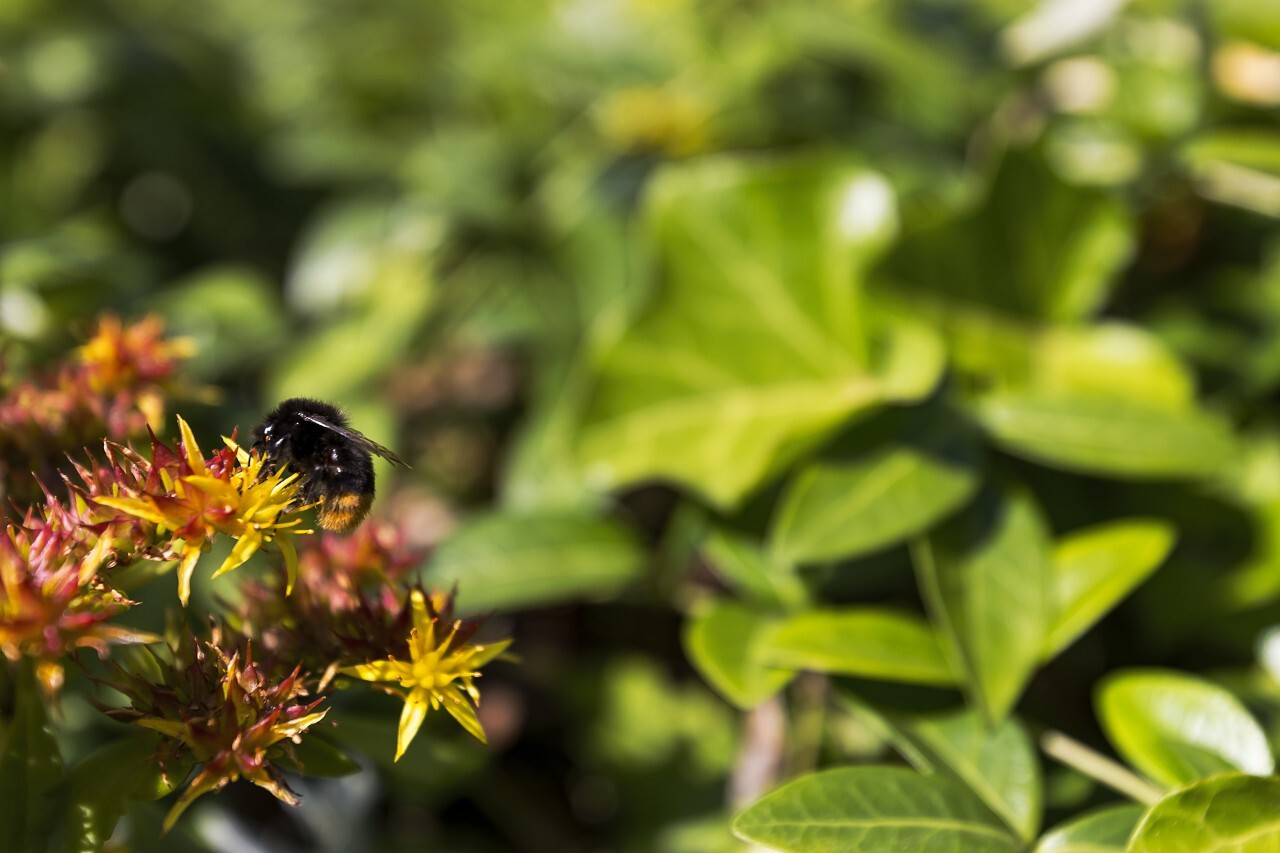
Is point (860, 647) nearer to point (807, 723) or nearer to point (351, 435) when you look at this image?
point (807, 723)

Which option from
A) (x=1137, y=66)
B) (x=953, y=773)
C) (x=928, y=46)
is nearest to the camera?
(x=953, y=773)

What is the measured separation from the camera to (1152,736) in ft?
3.89

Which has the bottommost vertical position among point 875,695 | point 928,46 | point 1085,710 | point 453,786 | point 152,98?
point 453,786

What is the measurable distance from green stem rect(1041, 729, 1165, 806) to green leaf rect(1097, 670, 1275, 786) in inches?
1.0

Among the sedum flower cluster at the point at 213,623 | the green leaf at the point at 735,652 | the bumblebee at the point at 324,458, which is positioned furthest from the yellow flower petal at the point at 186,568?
the green leaf at the point at 735,652

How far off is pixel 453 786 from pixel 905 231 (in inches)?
40.4

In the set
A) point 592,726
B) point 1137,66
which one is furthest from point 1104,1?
point 592,726

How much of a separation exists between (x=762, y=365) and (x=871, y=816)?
727mm

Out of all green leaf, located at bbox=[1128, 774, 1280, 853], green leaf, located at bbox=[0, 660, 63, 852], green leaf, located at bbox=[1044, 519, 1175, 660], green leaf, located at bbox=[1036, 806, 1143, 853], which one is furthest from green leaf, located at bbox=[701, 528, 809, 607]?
green leaf, located at bbox=[0, 660, 63, 852]

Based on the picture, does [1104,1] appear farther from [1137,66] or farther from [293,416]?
[293,416]

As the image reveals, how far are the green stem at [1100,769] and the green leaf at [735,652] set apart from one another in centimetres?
31

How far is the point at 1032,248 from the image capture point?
165 centimetres

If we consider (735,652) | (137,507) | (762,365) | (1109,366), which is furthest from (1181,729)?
(137,507)

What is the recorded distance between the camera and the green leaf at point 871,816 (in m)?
0.97
